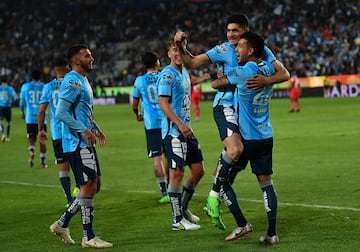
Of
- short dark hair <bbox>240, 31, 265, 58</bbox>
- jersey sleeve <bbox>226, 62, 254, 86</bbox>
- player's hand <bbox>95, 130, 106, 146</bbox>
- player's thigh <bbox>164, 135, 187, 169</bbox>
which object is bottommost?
player's thigh <bbox>164, 135, 187, 169</bbox>

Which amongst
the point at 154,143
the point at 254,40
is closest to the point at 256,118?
the point at 254,40

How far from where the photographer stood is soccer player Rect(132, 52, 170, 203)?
12539 mm

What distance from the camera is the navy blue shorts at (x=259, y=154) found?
341 inches

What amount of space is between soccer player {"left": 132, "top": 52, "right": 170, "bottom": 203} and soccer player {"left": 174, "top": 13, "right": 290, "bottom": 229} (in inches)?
118

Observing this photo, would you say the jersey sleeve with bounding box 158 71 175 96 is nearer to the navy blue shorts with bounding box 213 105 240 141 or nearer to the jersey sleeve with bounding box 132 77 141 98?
the navy blue shorts with bounding box 213 105 240 141

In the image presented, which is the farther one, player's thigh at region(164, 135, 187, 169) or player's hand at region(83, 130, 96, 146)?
player's thigh at region(164, 135, 187, 169)

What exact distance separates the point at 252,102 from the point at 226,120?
0.75 metres

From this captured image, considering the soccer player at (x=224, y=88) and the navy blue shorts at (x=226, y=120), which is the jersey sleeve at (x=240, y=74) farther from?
the navy blue shorts at (x=226, y=120)

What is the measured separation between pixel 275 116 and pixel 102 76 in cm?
3285

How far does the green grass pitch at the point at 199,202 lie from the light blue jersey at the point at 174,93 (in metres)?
1.31

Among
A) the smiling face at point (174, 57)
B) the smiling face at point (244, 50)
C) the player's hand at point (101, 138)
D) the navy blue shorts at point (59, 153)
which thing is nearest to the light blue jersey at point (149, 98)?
the navy blue shorts at point (59, 153)

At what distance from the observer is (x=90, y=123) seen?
30.0 ft

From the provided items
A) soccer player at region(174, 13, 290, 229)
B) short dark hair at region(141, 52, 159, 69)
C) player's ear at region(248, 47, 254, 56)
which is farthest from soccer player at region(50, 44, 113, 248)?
short dark hair at region(141, 52, 159, 69)

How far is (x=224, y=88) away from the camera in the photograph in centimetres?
976
